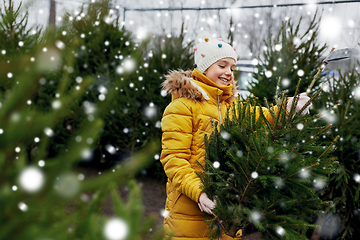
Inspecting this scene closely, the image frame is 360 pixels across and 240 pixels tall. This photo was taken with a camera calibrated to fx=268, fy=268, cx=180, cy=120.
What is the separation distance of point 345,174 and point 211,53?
229cm

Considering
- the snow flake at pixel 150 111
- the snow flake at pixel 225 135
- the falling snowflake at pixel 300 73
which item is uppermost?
the snow flake at pixel 225 135

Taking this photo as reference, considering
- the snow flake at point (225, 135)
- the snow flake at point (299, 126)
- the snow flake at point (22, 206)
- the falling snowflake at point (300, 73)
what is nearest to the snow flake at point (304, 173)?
the snow flake at point (299, 126)

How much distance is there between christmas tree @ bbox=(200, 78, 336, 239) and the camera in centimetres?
133

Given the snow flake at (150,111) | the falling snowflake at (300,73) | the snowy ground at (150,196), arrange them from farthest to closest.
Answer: the snow flake at (150,111), the snowy ground at (150,196), the falling snowflake at (300,73)

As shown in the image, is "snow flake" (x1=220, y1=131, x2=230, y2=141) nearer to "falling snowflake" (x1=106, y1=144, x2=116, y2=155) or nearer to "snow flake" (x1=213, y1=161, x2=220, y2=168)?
"snow flake" (x1=213, y1=161, x2=220, y2=168)

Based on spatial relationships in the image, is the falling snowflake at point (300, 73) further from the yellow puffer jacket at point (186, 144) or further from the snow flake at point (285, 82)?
the yellow puffer jacket at point (186, 144)

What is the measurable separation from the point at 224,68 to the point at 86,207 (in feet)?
5.90

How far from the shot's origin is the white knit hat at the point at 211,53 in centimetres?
213

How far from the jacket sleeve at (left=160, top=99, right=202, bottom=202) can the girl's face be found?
0.37 m

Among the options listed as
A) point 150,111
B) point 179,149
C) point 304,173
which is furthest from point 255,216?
point 150,111

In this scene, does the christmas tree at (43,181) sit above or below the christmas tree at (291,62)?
above

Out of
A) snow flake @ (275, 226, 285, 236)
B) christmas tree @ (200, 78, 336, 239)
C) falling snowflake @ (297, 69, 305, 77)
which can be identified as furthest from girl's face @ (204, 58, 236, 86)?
falling snowflake @ (297, 69, 305, 77)

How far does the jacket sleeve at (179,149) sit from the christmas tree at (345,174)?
209cm

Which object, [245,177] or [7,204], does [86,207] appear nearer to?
[7,204]
